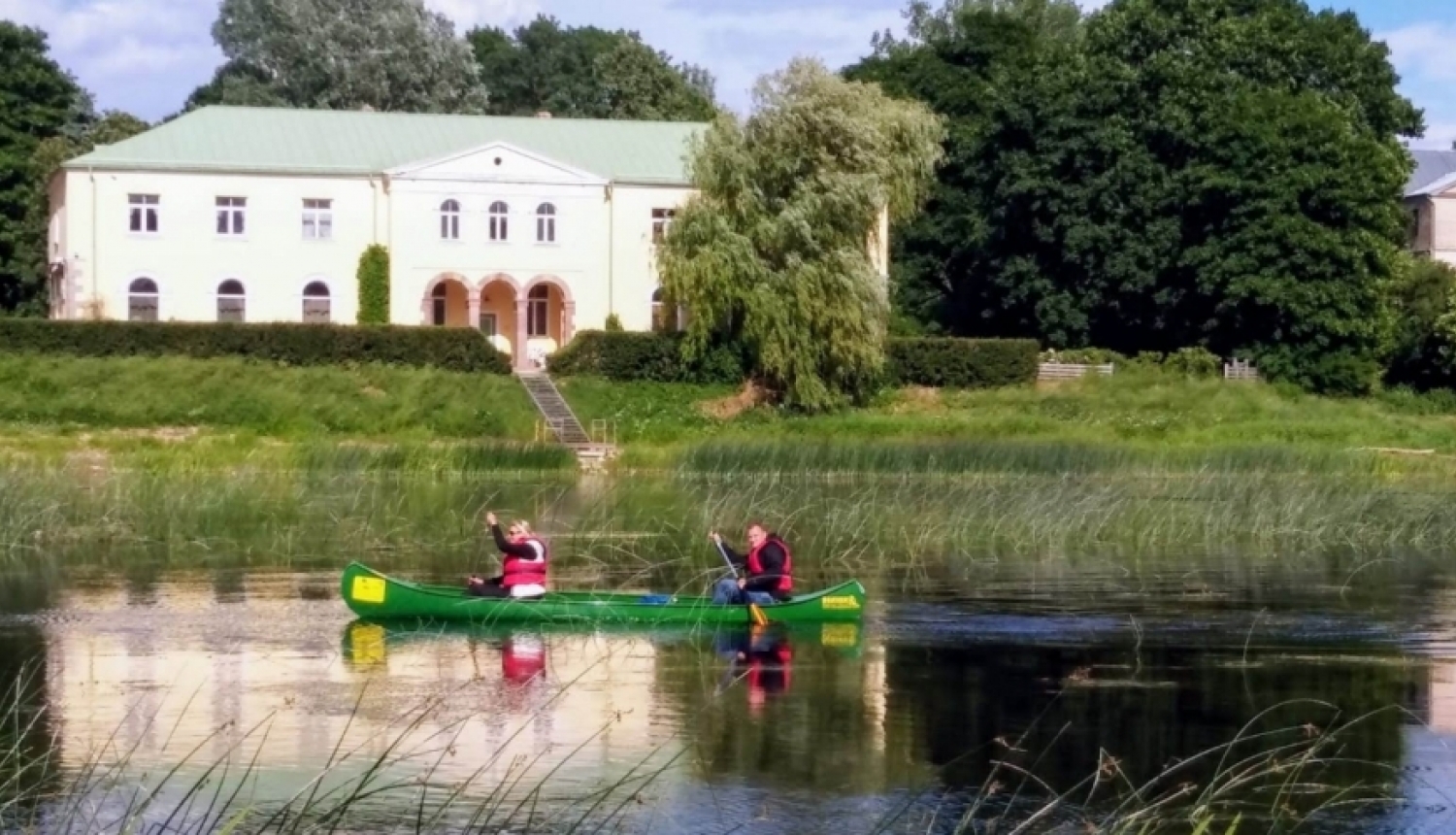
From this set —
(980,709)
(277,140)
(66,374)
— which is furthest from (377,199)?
(980,709)

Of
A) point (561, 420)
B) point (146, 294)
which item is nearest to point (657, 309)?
point (561, 420)

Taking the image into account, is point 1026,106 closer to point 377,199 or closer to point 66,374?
point 377,199

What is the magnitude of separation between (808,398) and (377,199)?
595 inches

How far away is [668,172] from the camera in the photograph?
60812 mm

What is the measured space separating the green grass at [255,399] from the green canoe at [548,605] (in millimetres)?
26076

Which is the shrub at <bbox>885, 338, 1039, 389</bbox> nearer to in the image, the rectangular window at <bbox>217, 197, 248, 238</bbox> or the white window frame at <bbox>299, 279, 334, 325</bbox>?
the white window frame at <bbox>299, 279, 334, 325</bbox>

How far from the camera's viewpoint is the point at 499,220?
5897 cm

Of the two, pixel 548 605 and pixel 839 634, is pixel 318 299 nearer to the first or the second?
pixel 548 605

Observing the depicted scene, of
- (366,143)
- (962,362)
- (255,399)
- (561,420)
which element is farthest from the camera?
(366,143)

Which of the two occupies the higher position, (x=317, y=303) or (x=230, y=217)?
(x=230, y=217)

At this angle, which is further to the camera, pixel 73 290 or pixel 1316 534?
pixel 73 290

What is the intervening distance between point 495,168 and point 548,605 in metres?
38.0

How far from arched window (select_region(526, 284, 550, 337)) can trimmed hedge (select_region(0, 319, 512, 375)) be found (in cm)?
737

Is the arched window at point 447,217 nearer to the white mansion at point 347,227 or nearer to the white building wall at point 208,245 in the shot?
the white mansion at point 347,227
